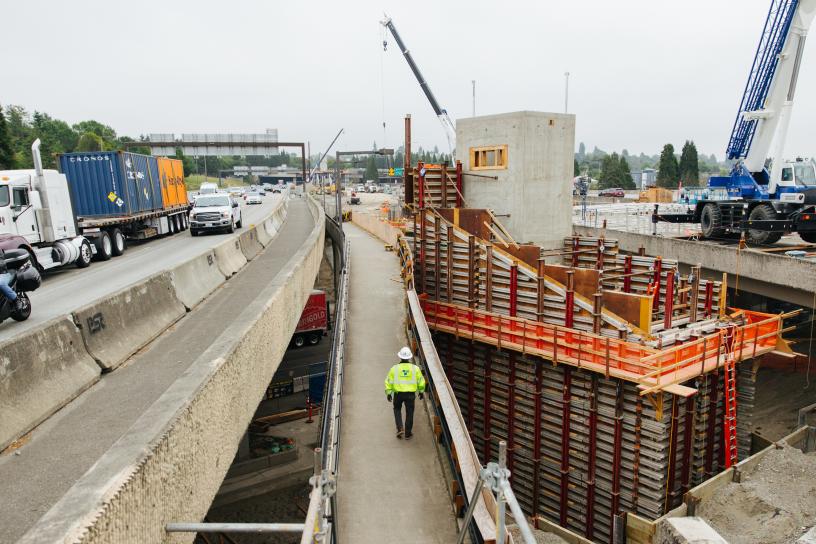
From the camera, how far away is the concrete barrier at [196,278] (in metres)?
12.0

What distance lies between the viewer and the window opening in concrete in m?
21.2

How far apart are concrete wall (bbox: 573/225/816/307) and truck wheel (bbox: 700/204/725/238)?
3.91 m

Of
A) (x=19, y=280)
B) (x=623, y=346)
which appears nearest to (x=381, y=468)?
(x=623, y=346)

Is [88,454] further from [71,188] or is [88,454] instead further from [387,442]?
[71,188]

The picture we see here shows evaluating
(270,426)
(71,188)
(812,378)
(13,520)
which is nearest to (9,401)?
(13,520)

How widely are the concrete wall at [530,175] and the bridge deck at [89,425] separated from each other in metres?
12.8

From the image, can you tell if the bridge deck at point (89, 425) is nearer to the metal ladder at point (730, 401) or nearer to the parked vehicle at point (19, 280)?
the parked vehicle at point (19, 280)

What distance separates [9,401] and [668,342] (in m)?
13.8

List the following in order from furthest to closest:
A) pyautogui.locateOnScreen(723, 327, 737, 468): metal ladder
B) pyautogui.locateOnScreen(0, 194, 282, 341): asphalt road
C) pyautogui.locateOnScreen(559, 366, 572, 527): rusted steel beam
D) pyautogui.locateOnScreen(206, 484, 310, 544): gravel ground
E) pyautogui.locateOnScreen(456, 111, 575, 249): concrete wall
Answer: pyautogui.locateOnScreen(456, 111, 575, 249): concrete wall < pyautogui.locateOnScreen(206, 484, 310, 544): gravel ground < pyautogui.locateOnScreen(559, 366, 572, 527): rusted steel beam < pyautogui.locateOnScreen(723, 327, 737, 468): metal ladder < pyautogui.locateOnScreen(0, 194, 282, 341): asphalt road

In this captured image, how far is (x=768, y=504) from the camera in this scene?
1293cm

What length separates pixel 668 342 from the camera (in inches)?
567

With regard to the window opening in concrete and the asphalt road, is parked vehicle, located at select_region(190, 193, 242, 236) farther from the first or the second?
the window opening in concrete

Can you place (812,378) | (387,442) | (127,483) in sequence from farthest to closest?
1. (812,378)
2. (387,442)
3. (127,483)

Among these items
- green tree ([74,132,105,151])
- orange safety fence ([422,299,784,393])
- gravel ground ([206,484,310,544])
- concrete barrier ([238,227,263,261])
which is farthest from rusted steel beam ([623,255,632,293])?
green tree ([74,132,105,151])
